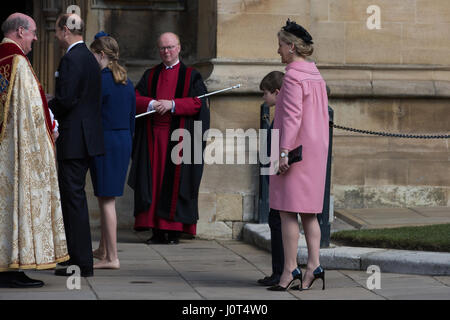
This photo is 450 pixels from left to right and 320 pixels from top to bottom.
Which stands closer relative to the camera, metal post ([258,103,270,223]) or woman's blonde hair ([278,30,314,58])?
woman's blonde hair ([278,30,314,58])

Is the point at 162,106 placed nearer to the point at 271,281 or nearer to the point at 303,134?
the point at 271,281

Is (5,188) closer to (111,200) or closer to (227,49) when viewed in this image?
(111,200)

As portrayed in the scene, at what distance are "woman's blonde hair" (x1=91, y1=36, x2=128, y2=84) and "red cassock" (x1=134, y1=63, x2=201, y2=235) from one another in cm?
154

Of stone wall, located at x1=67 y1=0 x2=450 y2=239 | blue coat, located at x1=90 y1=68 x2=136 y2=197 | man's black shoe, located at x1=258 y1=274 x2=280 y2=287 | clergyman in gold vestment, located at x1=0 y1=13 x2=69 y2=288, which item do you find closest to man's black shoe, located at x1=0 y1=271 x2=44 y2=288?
clergyman in gold vestment, located at x1=0 y1=13 x2=69 y2=288

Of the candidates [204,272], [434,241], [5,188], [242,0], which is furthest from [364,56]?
→ [5,188]

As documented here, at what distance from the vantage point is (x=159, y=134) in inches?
383

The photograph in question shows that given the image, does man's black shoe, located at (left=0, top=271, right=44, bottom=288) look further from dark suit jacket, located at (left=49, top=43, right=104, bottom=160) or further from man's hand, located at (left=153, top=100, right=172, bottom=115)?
man's hand, located at (left=153, top=100, right=172, bottom=115)

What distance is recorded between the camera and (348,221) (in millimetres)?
9539

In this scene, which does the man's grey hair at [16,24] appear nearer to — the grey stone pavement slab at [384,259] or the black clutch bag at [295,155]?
the black clutch bag at [295,155]

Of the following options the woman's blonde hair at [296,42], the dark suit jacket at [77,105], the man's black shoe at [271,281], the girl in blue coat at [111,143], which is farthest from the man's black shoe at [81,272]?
the woman's blonde hair at [296,42]

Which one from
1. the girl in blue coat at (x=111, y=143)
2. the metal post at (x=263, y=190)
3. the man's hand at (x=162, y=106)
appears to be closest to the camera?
the girl in blue coat at (x=111, y=143)

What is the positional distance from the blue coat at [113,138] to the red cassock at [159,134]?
1508 millimetres

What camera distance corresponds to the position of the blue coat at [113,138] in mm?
7918

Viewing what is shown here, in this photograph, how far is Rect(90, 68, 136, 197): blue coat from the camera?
792cm
